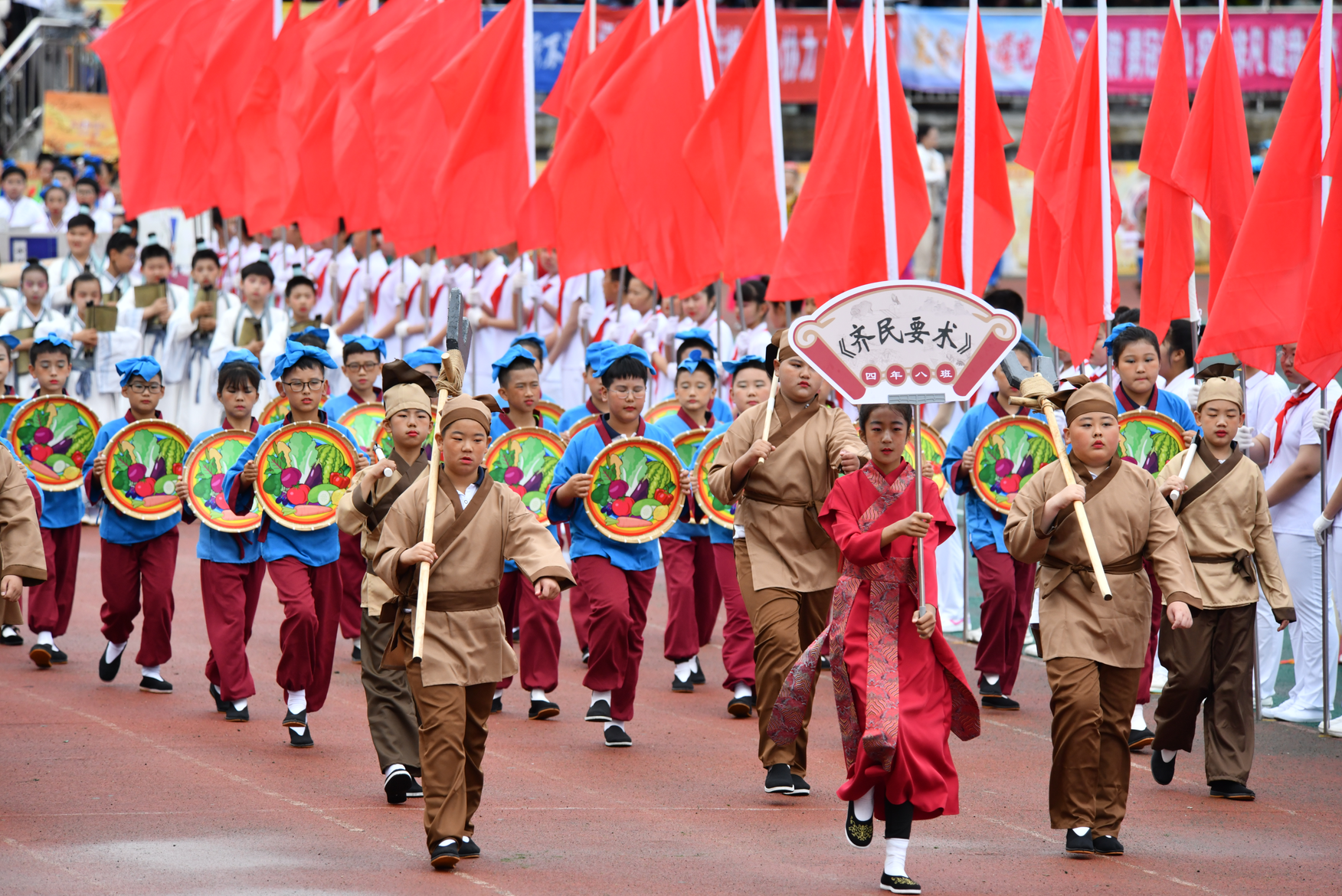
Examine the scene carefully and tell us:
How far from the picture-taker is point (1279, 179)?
9445 millimetres

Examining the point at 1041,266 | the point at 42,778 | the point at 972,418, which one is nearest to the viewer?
the point at 42,778

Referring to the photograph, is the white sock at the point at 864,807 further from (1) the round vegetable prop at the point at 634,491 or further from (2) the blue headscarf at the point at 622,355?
(2) the blue headscarf at the point at 622,355

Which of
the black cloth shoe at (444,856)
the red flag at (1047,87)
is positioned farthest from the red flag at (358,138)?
the black cloth shoe at (444,856)

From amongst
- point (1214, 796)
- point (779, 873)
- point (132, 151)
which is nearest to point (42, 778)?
point (779, 873)

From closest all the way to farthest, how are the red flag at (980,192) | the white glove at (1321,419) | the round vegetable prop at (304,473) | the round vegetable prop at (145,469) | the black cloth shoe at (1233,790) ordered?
the black cloth shoe at (1233,790)
the round vegetable prop at (304,473)
the white glove at (1321,419)
the round vegetable prop at (145,469)
the red flag at (980,192)

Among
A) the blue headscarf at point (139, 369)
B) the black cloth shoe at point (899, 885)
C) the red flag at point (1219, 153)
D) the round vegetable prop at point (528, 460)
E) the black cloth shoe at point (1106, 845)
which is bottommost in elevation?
the black cloth shoe at point (899, 885)

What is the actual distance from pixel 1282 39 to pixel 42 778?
68.9 ft

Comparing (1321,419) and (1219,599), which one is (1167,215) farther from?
(1219,599)

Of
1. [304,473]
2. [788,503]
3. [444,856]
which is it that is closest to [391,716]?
[444,856]

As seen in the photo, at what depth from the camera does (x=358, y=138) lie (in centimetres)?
1571

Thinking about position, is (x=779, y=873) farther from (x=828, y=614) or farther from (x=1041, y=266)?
(x=1041, y=266)

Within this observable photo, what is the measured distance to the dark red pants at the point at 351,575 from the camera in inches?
436

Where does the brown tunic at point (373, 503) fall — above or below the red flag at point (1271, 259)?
below

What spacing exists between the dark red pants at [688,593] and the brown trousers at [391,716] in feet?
9.76
